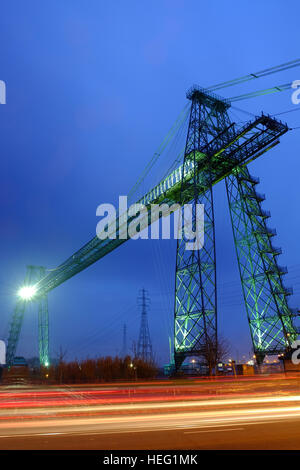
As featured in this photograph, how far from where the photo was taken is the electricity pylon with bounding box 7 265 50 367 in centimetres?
4351

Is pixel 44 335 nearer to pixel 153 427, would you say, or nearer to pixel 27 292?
pixel 27 292

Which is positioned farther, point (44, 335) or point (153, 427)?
point (44, 335)

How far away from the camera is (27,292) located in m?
46.8

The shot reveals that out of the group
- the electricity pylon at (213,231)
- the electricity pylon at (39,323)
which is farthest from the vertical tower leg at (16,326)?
the electricity pylon at (213,231)

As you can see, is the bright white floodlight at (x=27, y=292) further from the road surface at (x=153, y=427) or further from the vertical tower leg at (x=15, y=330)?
the road surface at (x=153, y=427)

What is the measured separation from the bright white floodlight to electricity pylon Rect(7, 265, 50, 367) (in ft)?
2.49

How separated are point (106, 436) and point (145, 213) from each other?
27.1 metres

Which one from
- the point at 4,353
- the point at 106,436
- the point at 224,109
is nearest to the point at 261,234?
the point at 224,109

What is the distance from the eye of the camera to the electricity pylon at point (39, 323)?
4351 centimetres

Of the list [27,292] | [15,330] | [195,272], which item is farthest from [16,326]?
[195,272]

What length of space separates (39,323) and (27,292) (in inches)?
170

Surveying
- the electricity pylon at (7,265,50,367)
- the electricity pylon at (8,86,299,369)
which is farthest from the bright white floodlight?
the electricity pylon at (8,86,299,369)

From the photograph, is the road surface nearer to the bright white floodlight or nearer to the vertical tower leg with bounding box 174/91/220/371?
the vertical tower leg with bounding box 174/91/220/371

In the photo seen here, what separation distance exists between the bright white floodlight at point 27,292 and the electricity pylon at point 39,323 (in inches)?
29.9
